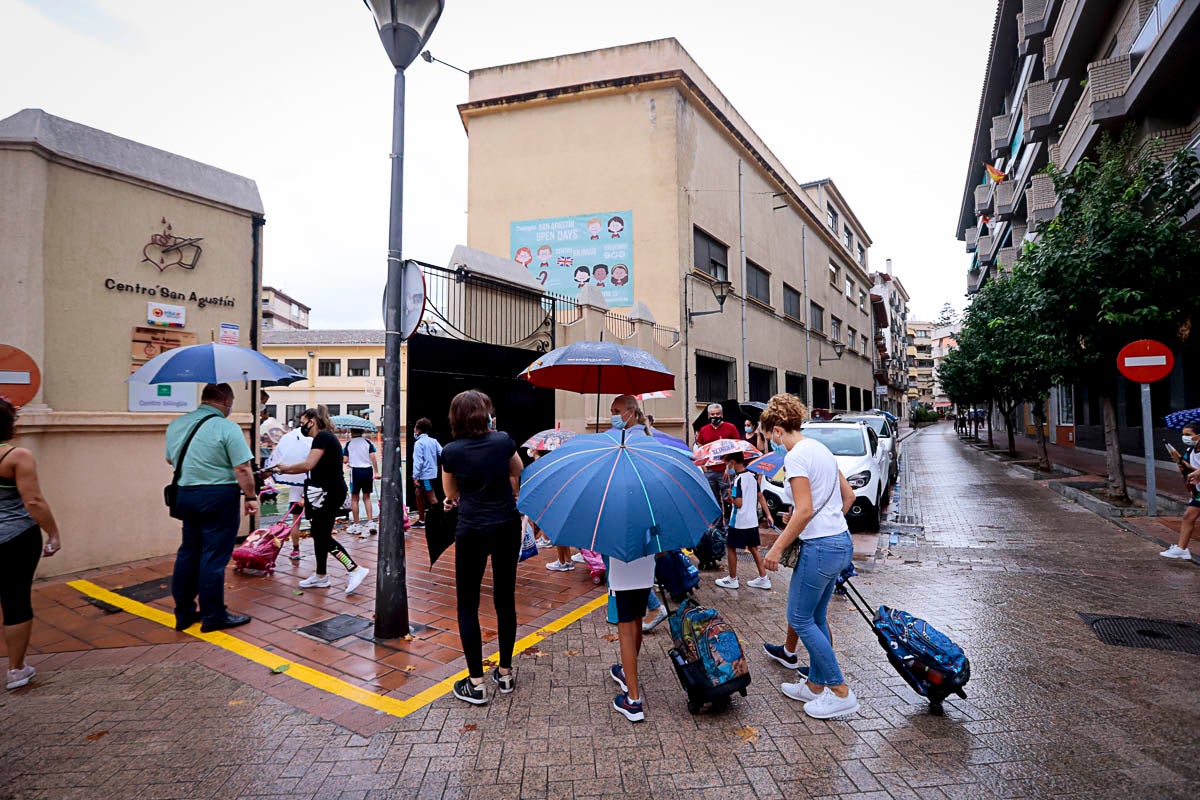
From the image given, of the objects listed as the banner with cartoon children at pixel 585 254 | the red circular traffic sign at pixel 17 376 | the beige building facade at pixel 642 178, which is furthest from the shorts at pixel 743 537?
the banner with cartoon children at pixel 585 254

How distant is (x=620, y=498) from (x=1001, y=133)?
39104mm

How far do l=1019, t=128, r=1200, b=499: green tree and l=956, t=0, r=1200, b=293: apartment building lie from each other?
245 cm

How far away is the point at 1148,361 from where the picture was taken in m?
8.95

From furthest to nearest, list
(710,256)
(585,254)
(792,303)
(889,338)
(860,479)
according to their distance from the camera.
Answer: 1. (889,338)
2. (792,303)
3. (710,256)
4. (585,254)
5. (860,479)

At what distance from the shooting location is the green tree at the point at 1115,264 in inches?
393

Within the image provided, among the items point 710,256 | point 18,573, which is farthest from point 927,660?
point 710,256

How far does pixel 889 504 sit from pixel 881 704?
9.51 meters

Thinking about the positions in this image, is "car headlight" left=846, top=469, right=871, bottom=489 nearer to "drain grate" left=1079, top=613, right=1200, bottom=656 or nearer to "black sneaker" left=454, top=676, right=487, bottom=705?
"drain grate" left=1079, top=613, right=1200, bottom=656

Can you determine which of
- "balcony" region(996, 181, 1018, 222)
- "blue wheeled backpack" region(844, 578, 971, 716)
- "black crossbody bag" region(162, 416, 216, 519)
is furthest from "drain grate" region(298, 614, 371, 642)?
"balcony" region(996, 181, 1018, 222)

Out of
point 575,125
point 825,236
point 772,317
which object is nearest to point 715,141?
point 575,125

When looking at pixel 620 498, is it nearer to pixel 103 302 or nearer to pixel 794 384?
pixel 103 302

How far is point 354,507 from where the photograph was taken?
9.14m

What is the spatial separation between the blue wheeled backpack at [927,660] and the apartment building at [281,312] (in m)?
61.6

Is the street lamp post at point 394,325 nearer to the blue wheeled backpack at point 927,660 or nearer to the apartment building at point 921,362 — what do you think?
the blue wheeled backpack at point 927,660
